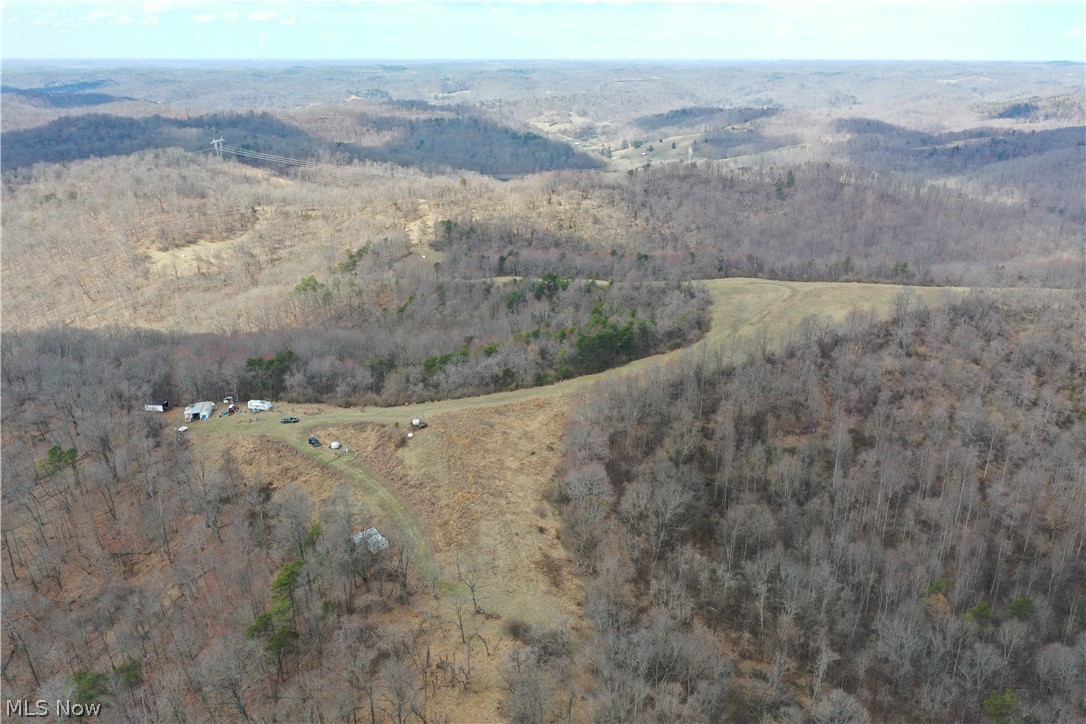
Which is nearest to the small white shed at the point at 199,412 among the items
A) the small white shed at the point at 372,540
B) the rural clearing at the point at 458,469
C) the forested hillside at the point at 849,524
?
the rural clearing at the point at 458,469

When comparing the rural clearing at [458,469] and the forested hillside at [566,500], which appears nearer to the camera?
the forested hillside at [566,500]

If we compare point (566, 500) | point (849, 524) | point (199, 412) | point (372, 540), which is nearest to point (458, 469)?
point (566, 500)

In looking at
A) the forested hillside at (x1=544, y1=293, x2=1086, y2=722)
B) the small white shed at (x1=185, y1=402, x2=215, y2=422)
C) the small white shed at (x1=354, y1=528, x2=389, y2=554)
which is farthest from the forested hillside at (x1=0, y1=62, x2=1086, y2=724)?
the small white shed at (x1=185, y1=402, x2=215, y2=422)

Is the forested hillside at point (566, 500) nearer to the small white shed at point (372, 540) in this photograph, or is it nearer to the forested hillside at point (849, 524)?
the forested hillside at point (849, 524)

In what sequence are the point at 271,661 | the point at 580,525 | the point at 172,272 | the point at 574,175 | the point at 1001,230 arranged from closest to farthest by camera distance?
the point at 271,661, the point at 580,525, the point at 172,272, the point at 1001,230, the point at 574,175

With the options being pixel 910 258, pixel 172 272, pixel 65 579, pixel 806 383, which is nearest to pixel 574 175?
pixel 910 258

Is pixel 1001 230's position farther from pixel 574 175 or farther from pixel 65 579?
pixel 65 579

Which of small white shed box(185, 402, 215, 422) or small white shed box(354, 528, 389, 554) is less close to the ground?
small white shed box(185, 402, 215, 422)

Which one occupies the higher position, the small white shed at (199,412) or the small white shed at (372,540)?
the small white shed at (199,412)

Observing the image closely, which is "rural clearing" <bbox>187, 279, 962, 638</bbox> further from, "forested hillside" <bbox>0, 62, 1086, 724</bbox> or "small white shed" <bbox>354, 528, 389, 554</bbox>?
"small white shed" <bbox>354, 528, 389, 554</bbox>
